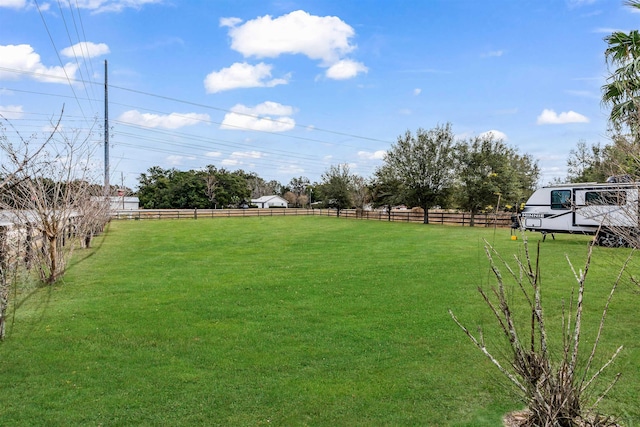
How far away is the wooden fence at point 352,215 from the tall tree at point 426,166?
4.83 ft

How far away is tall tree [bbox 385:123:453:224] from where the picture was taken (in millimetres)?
27734

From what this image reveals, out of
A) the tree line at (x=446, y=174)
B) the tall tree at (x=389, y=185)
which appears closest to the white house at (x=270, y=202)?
the tree line at (x=446, y=174)

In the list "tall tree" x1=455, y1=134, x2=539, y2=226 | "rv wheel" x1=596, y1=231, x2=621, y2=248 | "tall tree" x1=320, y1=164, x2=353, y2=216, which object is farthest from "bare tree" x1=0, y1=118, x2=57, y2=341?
"tall tree" x1=320, y1=164, x2=353, y2=216

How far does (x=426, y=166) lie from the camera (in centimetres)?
2775

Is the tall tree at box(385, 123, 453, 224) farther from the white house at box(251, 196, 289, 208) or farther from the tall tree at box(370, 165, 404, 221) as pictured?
the white house at box(251, 196, 289, 208)

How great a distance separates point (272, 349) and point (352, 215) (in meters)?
33.1

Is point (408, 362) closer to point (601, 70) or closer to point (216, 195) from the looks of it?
point (601, 70)

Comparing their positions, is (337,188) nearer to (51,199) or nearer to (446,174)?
(446,174)

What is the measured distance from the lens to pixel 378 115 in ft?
87.8

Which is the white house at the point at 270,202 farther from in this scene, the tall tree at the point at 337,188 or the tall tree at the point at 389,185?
the tall tree at the point at 389,185

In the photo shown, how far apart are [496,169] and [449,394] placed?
24734mm

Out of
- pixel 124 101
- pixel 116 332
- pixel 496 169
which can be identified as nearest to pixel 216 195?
pixel 124 101

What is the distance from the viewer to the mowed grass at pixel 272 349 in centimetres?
314

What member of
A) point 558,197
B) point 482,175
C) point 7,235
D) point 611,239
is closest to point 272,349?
point 7,235
